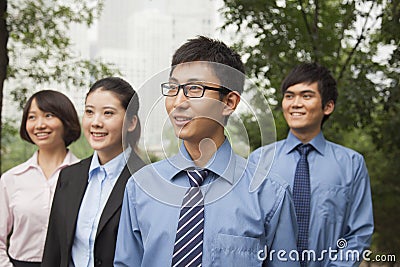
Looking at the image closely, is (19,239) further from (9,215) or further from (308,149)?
(308,149)

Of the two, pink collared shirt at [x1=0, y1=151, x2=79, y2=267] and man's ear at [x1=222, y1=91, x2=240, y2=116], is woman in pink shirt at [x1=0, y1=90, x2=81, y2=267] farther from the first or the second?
man's ear at [x1=222, y1=91, x2=240, y2=116]

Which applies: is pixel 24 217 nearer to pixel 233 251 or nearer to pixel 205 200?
pixel 205 200

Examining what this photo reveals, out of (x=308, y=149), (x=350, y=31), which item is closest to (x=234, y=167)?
(x=308, y=149)

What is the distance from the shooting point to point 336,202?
3.23 metres

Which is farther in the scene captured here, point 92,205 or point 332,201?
point 332,201

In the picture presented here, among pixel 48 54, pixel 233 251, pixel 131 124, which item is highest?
pixel 48 54

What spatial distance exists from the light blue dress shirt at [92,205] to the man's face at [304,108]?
3.43ft

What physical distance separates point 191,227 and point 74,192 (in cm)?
95

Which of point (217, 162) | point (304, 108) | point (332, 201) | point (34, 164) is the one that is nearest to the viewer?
point (217, 162)

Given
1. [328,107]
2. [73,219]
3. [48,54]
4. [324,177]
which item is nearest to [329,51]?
[328,107]

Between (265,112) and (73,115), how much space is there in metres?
1.82

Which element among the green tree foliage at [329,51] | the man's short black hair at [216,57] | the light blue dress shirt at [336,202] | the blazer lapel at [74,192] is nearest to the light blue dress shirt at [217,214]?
the man's short black hair at [216,57]

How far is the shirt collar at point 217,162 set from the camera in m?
2.14

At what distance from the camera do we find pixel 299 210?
3230mm
